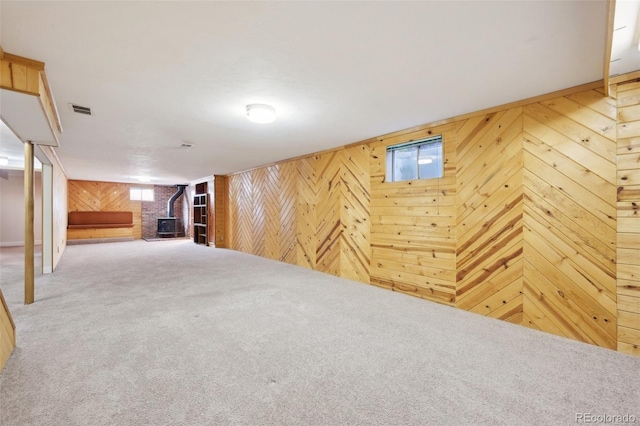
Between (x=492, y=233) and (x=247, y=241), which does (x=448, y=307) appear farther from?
(x=247, y=241)

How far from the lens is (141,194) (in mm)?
11062

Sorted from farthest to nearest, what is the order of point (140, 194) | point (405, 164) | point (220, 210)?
point (140, 194) → point (220, 210) → point (405, 164)

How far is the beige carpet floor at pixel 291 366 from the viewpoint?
1450mm

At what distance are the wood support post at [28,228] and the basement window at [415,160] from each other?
4513 millimetres

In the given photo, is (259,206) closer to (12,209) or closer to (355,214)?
(355,214)

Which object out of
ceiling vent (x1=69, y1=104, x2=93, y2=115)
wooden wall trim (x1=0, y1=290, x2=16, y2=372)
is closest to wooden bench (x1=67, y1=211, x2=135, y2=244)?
A: ceiling vent (x1=69, y1=104, x2=93, y2=115)

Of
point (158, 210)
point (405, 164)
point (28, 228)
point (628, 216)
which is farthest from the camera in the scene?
point (158, 210)

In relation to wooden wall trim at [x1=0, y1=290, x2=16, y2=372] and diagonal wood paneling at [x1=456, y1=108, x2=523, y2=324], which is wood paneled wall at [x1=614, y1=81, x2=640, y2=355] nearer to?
diagonal wood paneling at [x1=456, y1=108, x2=523, y2=324]

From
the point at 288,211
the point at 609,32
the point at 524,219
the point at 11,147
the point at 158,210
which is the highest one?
the point at 11,147

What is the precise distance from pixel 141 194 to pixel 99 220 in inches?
73.6

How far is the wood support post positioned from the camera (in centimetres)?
313

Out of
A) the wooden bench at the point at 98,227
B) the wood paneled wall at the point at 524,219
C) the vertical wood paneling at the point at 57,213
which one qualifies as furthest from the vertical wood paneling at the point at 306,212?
the wooden bench at the point at 98,227

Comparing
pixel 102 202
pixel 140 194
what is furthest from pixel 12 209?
pixel 140 194

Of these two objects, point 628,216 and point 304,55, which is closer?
point 304,55
